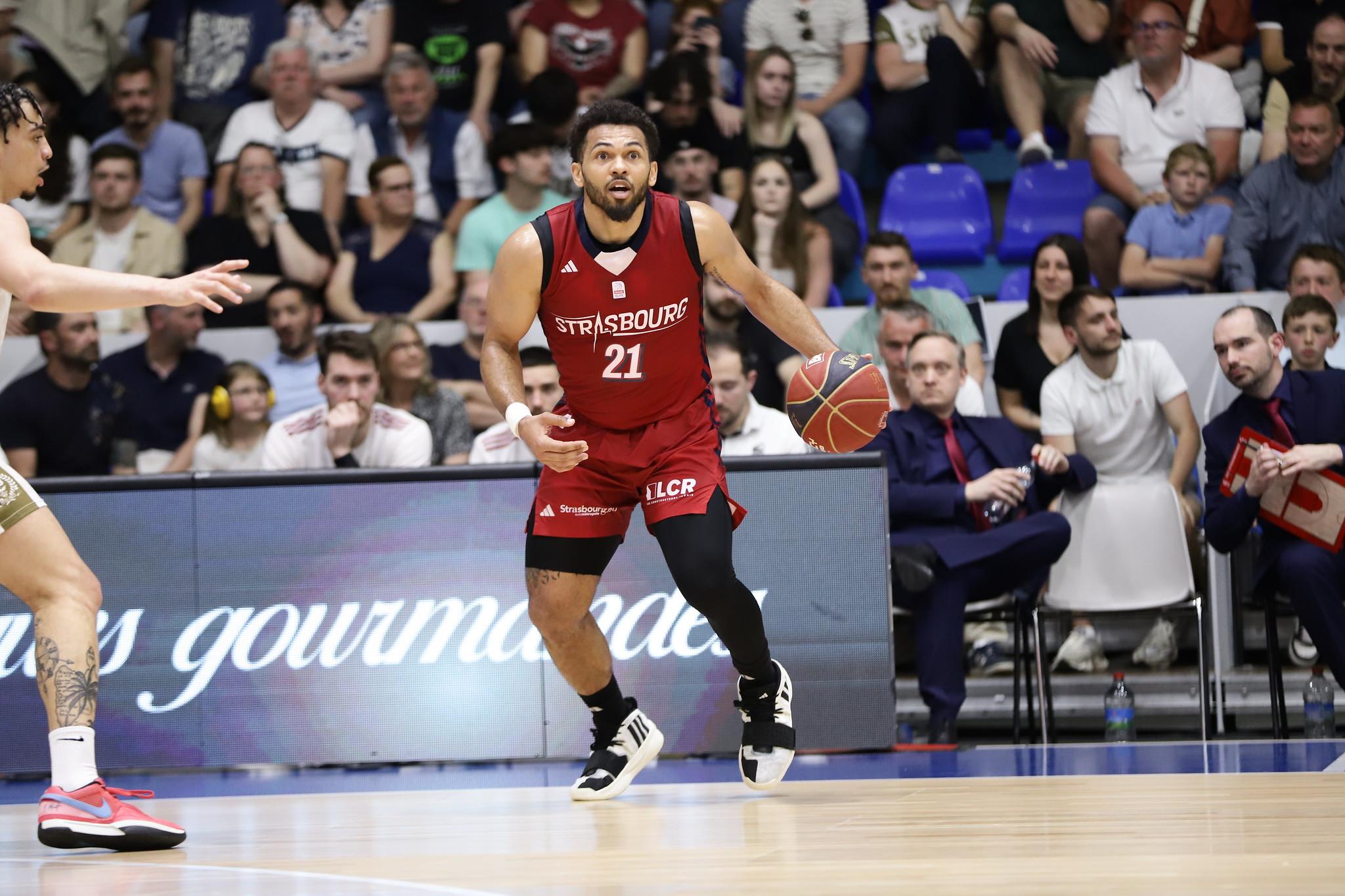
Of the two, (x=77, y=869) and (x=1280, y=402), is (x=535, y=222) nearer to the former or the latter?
(x=77, y=869)

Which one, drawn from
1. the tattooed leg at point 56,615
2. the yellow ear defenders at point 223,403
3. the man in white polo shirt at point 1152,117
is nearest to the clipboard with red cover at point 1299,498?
the man in white polo shirt at point 1152,117

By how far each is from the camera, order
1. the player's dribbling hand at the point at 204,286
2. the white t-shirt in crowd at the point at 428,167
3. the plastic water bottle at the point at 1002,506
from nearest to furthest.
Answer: the player's dribbling hand at the point at 204,286 < the plastic water bottle at the point at 1002,506 < the white t-shirt in crowd at the point at 428,167

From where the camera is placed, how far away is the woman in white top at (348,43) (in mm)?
10914

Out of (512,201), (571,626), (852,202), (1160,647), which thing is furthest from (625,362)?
(852,202)

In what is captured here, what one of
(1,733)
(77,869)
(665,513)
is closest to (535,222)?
(665,513)

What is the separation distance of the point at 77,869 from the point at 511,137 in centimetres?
637

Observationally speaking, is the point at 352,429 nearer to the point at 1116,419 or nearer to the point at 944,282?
the point at 1116,419

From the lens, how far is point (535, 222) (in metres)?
5.15

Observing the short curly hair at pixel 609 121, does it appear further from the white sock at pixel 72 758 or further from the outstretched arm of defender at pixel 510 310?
the white sock at pixel 72 758

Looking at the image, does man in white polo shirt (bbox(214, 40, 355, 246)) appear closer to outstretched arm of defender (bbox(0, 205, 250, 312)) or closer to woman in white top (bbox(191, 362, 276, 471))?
woman in white top (bbox(191, 362, 276, 471))

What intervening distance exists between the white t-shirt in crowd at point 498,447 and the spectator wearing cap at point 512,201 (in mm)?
1806

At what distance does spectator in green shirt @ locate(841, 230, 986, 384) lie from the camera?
27.6ft

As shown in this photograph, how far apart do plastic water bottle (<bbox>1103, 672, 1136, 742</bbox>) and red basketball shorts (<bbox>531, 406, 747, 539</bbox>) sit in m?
2.66

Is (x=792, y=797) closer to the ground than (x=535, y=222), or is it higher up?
closer to the ground
